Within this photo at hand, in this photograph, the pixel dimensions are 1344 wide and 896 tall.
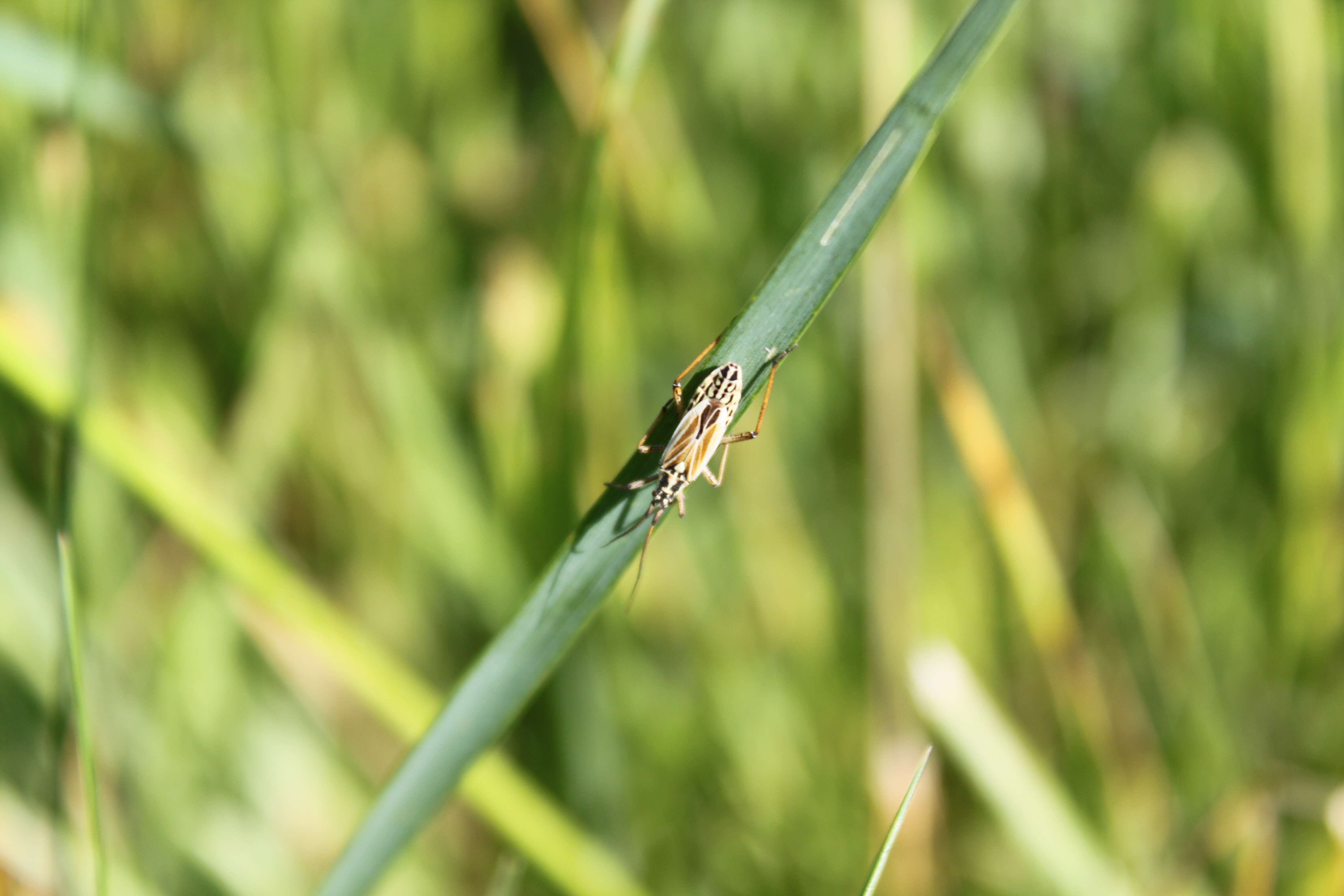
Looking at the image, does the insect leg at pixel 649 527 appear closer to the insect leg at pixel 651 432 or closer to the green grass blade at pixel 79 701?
the insect leg at pixel 651 432

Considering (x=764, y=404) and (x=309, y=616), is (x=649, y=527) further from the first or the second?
(x=764, y=404)

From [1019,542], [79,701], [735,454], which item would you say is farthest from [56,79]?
[1019,542]

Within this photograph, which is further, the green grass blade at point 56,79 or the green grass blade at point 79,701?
the green grass blade at point 56,79

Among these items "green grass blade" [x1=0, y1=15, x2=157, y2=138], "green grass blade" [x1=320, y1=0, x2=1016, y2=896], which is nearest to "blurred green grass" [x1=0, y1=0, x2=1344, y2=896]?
"green grass blade" [x1=0, y1=15, x2=157, y2=138]

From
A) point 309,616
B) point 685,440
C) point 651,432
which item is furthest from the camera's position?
point 685,440

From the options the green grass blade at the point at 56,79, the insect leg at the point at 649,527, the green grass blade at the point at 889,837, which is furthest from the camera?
the green grass blade at the point at 56,79

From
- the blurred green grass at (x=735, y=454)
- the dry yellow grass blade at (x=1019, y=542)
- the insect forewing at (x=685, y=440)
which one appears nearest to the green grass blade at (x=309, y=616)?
the blurred green grass at (x=735, y=454)
